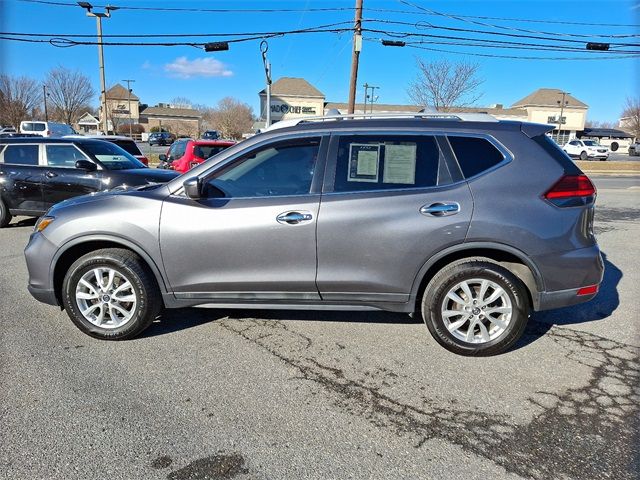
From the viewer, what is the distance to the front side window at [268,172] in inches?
138

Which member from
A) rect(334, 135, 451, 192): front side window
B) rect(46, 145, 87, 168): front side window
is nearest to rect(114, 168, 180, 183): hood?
rect(46, 145, 87, 168): front side window

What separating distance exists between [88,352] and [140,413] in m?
1.07

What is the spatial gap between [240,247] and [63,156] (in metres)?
6.49

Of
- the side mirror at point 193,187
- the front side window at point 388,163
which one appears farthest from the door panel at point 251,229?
the front side window at point 388,163

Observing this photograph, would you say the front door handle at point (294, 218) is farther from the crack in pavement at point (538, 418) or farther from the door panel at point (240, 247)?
the crack in pavement at point (538, 418)

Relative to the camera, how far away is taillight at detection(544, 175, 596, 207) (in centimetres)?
328

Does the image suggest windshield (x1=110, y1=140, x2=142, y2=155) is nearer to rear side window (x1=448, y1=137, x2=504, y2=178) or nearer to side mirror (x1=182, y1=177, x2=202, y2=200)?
side mirror (x1=182, y1=177, x2=202, y2=200)

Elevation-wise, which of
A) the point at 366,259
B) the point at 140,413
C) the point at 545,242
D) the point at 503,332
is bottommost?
the point at 140,413

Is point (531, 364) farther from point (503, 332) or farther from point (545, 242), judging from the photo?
point (545, 242)

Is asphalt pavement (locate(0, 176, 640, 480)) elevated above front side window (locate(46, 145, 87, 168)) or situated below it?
below

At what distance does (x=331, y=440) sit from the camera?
248 centimetres

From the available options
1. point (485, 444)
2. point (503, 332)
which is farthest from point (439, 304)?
point (485, 444)

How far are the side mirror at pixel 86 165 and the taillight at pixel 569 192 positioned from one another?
7.47m

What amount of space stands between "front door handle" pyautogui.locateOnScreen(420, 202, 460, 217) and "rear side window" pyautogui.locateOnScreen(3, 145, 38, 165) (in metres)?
7.82
